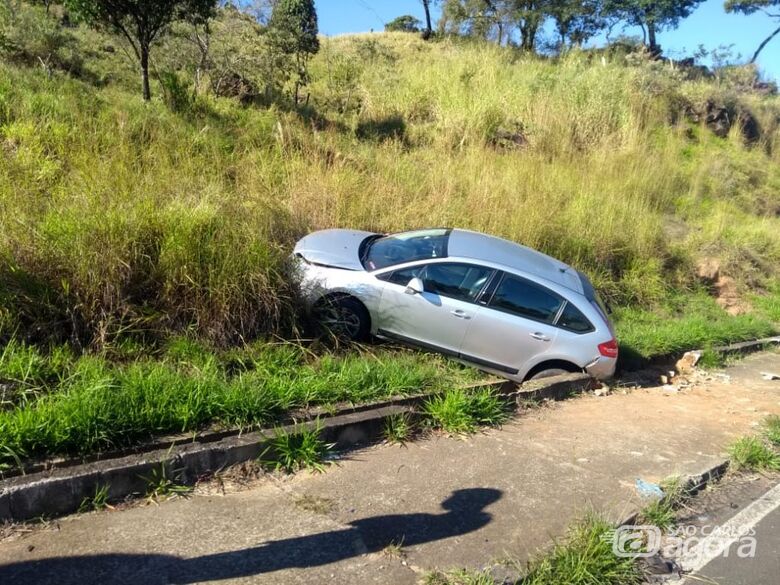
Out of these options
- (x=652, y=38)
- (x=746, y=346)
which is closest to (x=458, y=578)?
(x=746, y=346)

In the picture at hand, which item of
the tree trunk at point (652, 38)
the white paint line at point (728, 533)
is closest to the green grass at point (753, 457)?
the white paint line at point (728, 533)

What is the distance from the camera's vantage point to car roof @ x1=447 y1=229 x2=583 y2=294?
7145 mm

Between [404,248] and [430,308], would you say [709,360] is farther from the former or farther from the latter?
[404,248]

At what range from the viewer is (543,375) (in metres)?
7.06

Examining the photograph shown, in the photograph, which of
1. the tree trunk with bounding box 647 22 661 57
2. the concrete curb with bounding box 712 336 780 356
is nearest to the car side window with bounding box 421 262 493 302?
the concrete curb with bounding box 712 336 780 356

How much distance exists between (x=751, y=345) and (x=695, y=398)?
348 centimetres

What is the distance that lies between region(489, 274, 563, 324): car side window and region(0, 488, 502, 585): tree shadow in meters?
3.10

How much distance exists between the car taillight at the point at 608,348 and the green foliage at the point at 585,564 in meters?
3.41

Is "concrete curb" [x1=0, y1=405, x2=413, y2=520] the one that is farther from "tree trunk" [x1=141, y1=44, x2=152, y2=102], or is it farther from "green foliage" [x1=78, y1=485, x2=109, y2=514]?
"tree trunk" [x1=141, y1=44, x2=152, y2=102]

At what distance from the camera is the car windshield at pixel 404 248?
7184 millimetres

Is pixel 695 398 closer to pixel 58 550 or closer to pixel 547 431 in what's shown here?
pixel 547 431

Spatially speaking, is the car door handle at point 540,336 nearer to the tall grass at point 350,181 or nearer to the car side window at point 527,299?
the car side window at point 527,299

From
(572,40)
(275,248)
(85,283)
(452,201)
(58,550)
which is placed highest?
(572,40)

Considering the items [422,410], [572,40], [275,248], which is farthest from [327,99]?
[572,40]
